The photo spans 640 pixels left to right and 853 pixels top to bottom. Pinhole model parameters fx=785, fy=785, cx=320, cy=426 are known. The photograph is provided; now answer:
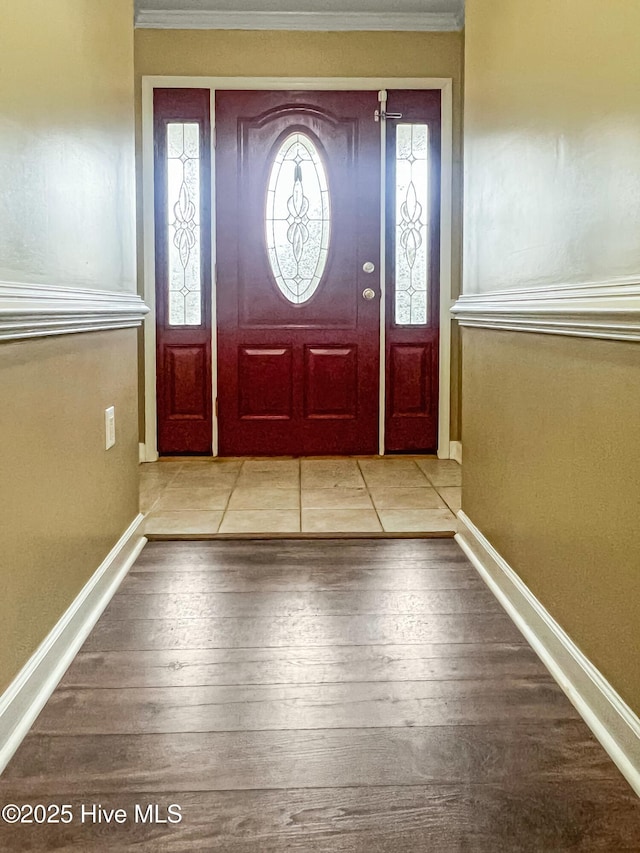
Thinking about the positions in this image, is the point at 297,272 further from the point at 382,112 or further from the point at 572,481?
the point at 572,481

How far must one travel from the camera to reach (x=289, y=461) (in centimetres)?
445

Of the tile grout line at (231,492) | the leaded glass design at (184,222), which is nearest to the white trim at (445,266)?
the tile grout line at (231,492)

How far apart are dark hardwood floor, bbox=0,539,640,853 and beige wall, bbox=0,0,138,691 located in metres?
0.23

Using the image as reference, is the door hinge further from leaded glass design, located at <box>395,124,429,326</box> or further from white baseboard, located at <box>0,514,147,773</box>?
white baseboard, located at <box>0,514,147,773</box>

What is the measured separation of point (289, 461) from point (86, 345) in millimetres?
2385

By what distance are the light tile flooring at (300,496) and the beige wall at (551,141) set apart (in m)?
1.04

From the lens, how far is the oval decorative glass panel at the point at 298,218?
4.39 m

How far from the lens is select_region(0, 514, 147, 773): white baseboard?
4.97 feet

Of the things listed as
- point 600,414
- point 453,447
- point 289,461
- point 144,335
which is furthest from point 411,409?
point 600,414

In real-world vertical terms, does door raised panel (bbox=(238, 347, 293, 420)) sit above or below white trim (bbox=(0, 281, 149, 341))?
below

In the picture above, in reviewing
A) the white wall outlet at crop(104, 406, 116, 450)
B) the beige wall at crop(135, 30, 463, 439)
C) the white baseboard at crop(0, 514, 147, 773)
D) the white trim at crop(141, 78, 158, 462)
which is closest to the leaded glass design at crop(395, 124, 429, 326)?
the beige wall at crop(135, 30, 463, 439)

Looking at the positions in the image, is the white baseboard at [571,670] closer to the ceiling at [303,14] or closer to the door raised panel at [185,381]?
the door raised panel at [185,381]

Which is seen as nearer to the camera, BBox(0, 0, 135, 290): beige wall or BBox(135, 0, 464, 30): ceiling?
BBox(0, 0, 135, 290): beige wall

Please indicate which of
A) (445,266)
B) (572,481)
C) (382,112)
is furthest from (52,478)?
(382,112)
